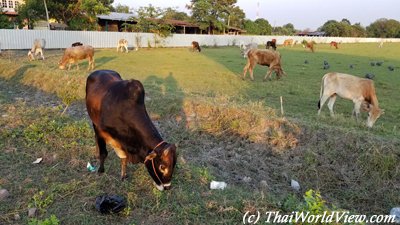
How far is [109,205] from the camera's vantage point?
3596 millimetres

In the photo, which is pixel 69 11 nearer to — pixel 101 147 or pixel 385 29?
pixel 101 147

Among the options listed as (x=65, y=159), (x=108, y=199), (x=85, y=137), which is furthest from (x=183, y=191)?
(x=85, y=137)

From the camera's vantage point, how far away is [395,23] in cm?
9138

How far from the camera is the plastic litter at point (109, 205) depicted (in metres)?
3.59

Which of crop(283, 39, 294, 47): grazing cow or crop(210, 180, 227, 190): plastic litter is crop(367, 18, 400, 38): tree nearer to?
crop(283, 39, 294, 47): grazing cow

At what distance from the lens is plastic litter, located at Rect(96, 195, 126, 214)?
3.59 m

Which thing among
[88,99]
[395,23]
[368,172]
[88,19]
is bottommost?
[368,172]

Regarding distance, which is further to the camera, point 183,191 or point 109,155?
point 109,155

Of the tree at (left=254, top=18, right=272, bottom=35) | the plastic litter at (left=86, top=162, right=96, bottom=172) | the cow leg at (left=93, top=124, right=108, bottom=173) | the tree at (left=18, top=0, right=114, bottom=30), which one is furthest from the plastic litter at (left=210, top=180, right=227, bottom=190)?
the tree at (left=254, top=18, right=272, bottom=35)

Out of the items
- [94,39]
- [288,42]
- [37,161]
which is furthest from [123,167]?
[288,42]

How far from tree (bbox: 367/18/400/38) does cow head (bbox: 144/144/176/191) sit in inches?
3978

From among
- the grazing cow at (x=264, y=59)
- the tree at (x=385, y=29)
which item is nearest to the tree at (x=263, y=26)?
the tree at (x=385, y=29)

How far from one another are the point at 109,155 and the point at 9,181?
4.33ft

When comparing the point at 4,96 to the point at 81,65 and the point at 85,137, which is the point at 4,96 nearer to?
the point at 85,137
